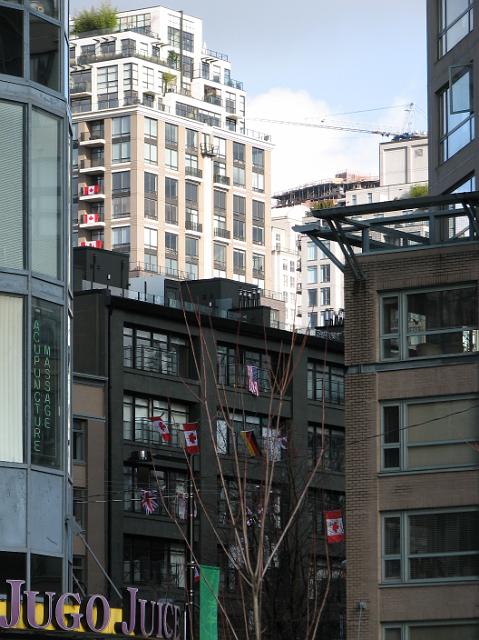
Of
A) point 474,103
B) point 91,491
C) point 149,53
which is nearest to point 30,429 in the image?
point 474,103

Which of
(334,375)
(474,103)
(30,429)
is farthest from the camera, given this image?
(334,375)

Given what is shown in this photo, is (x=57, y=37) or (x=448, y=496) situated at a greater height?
(x=57, y=37)

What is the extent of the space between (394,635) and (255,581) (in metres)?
20.9

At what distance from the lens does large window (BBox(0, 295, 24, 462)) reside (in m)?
34.4

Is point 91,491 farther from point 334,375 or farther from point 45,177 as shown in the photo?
point 45,177

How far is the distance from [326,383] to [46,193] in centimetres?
5989

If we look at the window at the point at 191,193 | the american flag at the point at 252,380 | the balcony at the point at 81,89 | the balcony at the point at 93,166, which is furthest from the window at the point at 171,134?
the american flag at the point at 252,380

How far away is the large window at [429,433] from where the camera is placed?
45.3m

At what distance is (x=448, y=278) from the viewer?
1817 inches

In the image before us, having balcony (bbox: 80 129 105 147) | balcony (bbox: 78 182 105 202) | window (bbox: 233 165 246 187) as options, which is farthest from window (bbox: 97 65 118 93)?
window (bbox: 233 165 246 187)

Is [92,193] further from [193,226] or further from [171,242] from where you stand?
[193,226]

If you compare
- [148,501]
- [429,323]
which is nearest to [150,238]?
[148,501]

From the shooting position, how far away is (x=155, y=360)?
85.9 metres

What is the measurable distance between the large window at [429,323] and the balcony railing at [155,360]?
3844 cm
